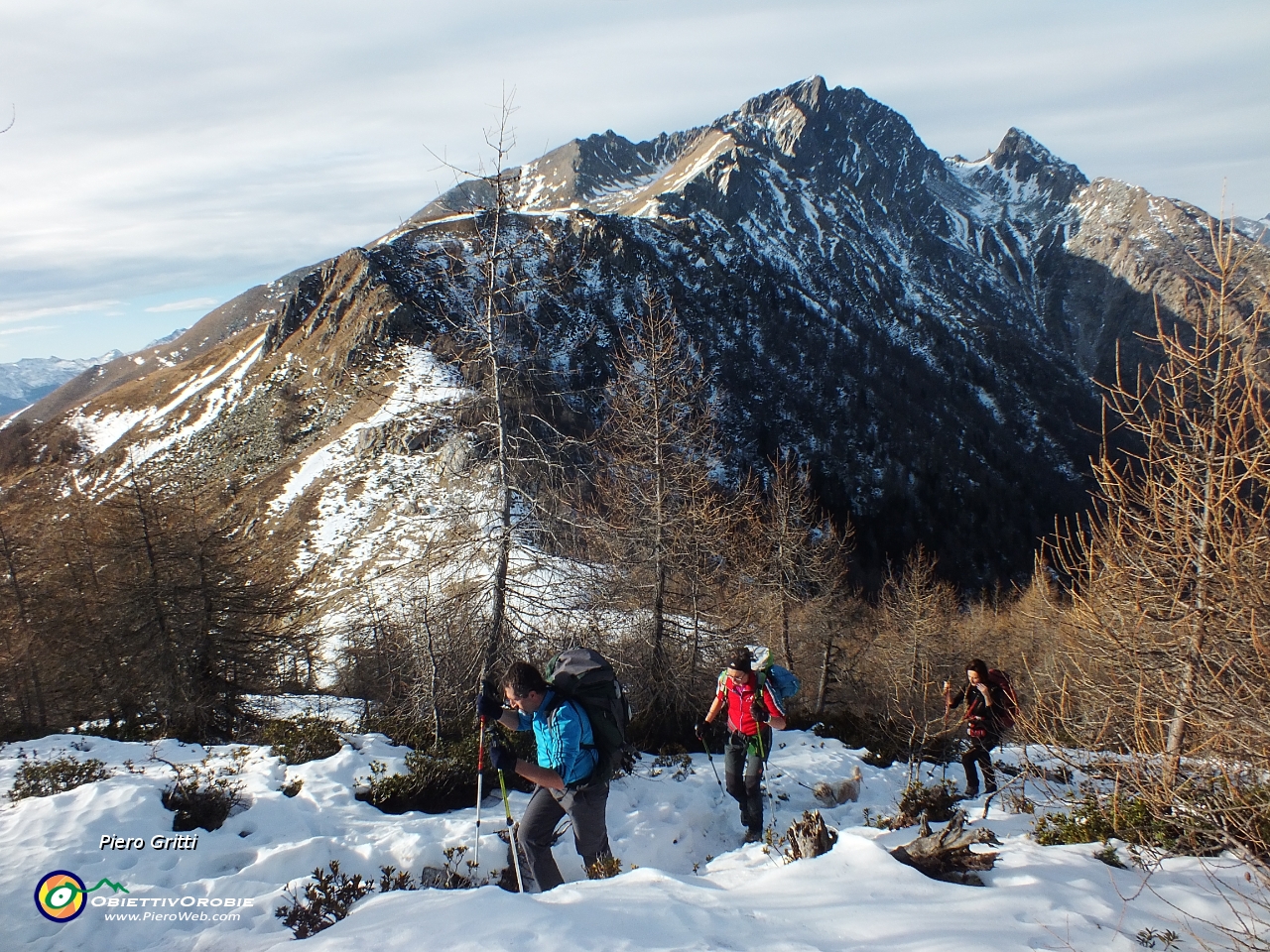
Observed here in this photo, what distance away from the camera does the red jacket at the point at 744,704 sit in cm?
712

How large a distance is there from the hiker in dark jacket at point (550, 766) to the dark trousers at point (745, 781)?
8.39ft

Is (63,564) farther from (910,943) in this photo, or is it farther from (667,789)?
(910,943)

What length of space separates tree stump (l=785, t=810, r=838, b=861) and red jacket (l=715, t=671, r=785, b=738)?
1.68 meters

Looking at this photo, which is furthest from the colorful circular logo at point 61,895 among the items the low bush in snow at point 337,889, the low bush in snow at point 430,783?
the low bush in snow at point 430,783

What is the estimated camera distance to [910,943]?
3.46 meters

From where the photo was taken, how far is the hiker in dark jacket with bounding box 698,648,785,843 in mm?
7137

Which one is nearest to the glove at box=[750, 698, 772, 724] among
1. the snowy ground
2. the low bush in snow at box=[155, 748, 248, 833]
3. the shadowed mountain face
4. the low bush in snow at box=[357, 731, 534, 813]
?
the snowy ground

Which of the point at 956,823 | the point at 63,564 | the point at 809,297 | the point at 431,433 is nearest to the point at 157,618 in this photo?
the point at 63,564

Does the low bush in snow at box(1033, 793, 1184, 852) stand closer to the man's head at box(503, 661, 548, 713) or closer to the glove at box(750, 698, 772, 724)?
the glove at box(750, 698, 772, 724)

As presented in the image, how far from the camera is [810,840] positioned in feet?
17.2

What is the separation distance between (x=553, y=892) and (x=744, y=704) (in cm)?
358

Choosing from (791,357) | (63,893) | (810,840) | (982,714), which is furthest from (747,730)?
(791,357)

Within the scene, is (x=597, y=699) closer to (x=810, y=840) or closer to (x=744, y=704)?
(x=810, y=840)

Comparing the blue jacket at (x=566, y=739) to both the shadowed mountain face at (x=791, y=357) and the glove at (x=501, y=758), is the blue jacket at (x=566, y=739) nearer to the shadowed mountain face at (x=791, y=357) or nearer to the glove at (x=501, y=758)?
the glove at (x=501, y=758)
